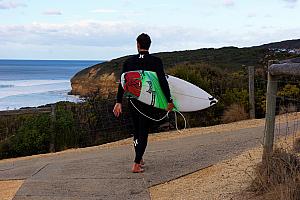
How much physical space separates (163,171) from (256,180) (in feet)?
7.07

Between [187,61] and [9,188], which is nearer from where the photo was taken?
[9,188]

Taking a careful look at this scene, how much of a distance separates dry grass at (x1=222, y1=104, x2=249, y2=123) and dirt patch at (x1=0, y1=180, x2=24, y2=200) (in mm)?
7872

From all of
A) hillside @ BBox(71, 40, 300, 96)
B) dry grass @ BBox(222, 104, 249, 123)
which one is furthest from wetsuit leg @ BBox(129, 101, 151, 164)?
hillside @ BBox(71, 40, 300, 96)

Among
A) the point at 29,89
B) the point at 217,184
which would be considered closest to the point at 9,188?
the point at 217,184

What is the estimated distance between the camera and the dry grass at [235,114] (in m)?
15.3

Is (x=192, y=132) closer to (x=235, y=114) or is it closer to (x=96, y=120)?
(x=235, y=114)

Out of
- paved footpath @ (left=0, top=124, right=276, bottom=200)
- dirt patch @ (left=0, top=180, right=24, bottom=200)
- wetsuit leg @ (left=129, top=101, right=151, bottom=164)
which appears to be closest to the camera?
paved footpath @ (left=0, top=124, right=276, bottom=200)

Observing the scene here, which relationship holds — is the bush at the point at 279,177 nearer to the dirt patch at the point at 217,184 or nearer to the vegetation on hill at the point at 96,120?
the dirt patch at the point at 217,184

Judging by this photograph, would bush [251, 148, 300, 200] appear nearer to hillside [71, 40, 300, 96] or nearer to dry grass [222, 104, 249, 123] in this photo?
dry grass [222, 104, 249, 123]

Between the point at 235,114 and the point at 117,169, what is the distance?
23.5 feet

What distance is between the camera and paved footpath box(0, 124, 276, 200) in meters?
7.47

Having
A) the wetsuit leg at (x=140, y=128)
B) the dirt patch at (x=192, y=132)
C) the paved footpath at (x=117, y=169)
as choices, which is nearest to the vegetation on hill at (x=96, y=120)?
the dirt patch at (x=192, y=132)

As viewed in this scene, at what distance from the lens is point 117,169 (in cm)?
867

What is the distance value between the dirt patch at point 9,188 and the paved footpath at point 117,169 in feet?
0.35
